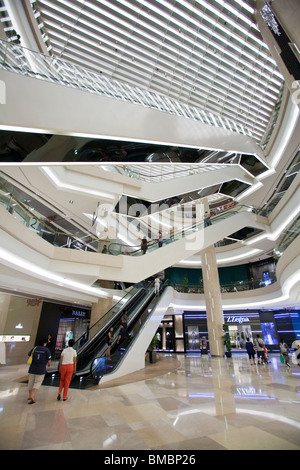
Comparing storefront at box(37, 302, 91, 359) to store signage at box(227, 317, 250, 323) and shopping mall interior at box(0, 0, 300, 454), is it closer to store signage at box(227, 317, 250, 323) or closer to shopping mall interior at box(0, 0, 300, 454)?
shopping mall interior at box(0, 0, 300, 454)

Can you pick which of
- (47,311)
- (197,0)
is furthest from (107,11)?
(47,311)

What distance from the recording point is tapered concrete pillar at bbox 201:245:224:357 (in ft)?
43.0

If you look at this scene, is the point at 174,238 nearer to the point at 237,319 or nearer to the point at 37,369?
the point at 37,369

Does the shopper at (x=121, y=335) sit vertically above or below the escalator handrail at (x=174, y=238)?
below

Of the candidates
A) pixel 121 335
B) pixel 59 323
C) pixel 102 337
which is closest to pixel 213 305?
pixel 121 335

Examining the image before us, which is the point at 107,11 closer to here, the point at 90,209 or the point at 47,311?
the point at 90,209

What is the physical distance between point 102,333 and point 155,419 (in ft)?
19.5

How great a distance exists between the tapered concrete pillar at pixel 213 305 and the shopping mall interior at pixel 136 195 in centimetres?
9

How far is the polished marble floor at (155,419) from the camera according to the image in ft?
7.94

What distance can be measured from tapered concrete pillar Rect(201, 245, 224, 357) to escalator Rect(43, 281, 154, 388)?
4647 millimetres

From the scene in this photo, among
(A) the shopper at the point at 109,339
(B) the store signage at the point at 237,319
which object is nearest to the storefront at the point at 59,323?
(A) the shopper at the point at 109,339

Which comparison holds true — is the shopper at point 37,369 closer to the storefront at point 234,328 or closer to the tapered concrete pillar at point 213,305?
the tapered concrete pillar at point 213,305

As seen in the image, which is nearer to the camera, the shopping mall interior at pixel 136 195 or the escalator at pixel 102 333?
the shopping mall interior at pixel 136 195

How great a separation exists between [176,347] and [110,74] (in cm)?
1780
